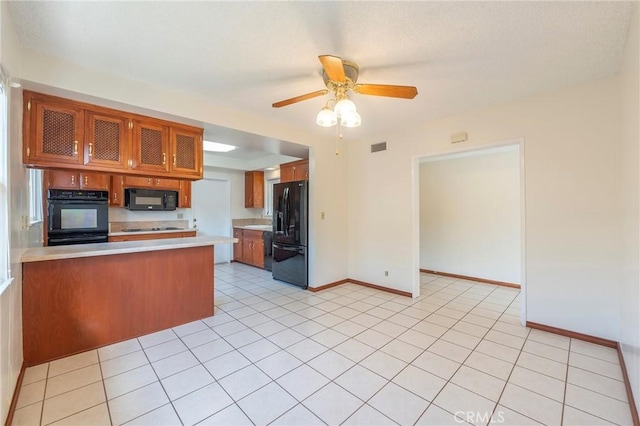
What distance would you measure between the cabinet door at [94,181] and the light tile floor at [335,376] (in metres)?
2.95

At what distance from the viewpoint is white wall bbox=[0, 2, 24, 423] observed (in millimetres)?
1591

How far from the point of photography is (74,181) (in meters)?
4.12

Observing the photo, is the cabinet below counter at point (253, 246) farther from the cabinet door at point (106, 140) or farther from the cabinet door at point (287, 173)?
the cabinet door at point (106, 140)

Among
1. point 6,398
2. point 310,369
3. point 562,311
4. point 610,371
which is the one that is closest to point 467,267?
point 562,311

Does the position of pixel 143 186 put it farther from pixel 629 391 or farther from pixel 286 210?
pixel 629 391

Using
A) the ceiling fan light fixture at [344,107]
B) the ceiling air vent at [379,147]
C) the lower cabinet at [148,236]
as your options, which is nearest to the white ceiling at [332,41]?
the ceiling fan light fixture at [344,107]

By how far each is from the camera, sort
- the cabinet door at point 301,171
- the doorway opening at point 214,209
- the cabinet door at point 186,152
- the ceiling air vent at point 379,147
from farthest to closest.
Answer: the doorway opening at point 214,209 → the cabinet door at point 301,171 → the ceiling air vent at point 379,147 → the cabinet door at point 186,152

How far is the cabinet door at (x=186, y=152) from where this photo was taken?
3059 mm

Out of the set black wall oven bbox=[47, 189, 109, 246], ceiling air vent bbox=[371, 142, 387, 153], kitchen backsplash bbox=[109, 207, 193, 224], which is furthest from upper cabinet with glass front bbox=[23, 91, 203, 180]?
kitchen backsplash bbox=[109, 207, 193, 224]

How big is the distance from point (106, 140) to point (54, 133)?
36cm

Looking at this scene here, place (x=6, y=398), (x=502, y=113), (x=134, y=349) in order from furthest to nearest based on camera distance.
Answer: (x=502, y=113) < (x=134, y=349) < (x=6, y=398)

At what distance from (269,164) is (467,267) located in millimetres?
4618

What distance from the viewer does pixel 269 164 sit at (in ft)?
20.1

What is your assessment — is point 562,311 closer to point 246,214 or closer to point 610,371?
point 610,371
